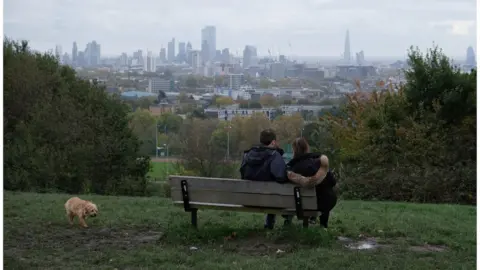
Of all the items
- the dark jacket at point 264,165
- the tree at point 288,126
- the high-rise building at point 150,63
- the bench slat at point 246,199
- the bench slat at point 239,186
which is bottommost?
the tree at point 288,126

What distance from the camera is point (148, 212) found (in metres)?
10.3

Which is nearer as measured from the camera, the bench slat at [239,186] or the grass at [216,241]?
the grass at [216,241]

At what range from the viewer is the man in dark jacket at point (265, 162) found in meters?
7.80

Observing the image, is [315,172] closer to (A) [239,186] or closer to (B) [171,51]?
(A) [239,186]

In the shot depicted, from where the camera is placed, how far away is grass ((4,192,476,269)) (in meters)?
6.71

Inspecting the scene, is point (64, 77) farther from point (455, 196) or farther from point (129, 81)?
point (129, 81)

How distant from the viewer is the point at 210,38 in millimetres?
95250

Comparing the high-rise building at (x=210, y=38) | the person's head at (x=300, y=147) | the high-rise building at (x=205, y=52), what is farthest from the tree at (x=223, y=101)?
the person's head at (x=300, y=147)

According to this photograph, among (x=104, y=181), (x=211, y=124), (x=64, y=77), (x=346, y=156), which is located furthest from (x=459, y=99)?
(x=211, y=124)

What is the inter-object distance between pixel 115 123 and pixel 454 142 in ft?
51.3

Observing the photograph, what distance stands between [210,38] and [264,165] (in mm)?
88128

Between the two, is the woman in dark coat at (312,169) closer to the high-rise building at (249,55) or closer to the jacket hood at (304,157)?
the jacket hood at (304,157)

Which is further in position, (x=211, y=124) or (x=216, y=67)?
(x=216, y=67)

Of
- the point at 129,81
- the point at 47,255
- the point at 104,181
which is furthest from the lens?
the point at 129,81
